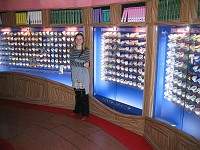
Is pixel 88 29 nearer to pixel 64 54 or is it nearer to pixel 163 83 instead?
pixel 64 54

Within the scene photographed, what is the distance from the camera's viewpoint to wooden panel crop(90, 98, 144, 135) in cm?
438

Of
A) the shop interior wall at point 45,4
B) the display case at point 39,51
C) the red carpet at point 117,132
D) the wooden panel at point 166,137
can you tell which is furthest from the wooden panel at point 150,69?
the display case at point 39,51

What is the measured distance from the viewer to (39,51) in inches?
233

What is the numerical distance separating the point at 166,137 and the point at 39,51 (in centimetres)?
372

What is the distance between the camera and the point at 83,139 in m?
4.19

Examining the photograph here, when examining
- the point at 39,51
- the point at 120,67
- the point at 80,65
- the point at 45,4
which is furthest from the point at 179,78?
the point at 45,4

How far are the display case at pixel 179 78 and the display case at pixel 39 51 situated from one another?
2.20m

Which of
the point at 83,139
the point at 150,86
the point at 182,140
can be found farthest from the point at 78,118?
the point at 182,140

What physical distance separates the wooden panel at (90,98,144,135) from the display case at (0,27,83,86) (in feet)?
3.00

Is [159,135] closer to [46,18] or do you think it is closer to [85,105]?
[85,105]

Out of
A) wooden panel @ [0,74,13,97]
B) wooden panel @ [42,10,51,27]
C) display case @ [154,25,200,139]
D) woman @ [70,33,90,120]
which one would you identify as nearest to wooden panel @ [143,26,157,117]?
display case @ [154,25,200,139]

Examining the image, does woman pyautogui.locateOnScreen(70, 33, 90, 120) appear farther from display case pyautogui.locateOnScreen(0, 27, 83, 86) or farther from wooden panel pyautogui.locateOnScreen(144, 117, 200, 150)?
wooden panel pyautogui.locateOnScreen(144, 117, 200, 150)

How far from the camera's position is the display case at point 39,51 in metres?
5.59

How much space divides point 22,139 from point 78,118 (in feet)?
4.32
